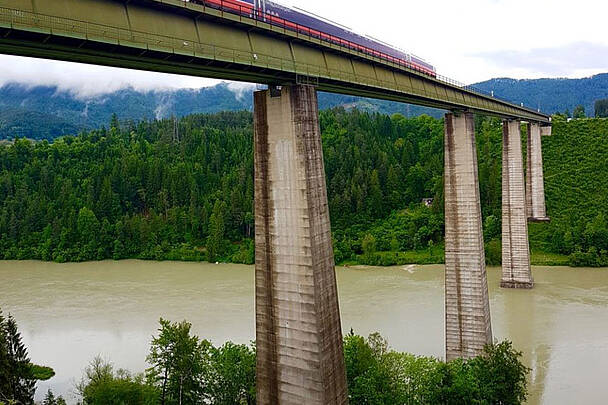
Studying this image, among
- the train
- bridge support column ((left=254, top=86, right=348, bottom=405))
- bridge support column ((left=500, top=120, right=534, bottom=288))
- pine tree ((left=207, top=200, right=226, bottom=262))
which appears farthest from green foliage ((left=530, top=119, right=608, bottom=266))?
bridge support column ((left=254, top=86, right=348, bottom=405))

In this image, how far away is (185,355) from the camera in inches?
601

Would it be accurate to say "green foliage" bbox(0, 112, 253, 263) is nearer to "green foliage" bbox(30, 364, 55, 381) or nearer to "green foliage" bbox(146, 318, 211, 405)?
"green foliage" bbox(30, 364, 55, 381)

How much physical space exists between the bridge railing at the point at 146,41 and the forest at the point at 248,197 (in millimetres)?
→ 33108

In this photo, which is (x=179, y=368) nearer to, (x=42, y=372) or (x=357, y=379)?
(x=357, y=379)

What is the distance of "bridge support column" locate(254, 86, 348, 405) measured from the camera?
11.3 meters

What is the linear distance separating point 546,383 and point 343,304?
13.0 metres

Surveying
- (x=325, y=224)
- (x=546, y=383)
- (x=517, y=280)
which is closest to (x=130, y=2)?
(x=325, y=224)

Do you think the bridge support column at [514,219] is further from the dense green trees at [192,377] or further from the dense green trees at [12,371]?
the dense green trees at [12,371]

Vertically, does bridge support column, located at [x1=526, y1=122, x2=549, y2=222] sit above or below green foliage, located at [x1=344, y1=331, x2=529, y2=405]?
above

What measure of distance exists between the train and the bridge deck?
49cm

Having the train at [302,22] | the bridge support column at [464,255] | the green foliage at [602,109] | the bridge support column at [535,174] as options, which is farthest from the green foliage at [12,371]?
the green foliage at [602,109]

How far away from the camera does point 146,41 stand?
8953 mm

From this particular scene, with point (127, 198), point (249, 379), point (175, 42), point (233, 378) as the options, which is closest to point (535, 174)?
point (249, 379)

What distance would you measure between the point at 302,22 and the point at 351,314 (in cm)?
1800
